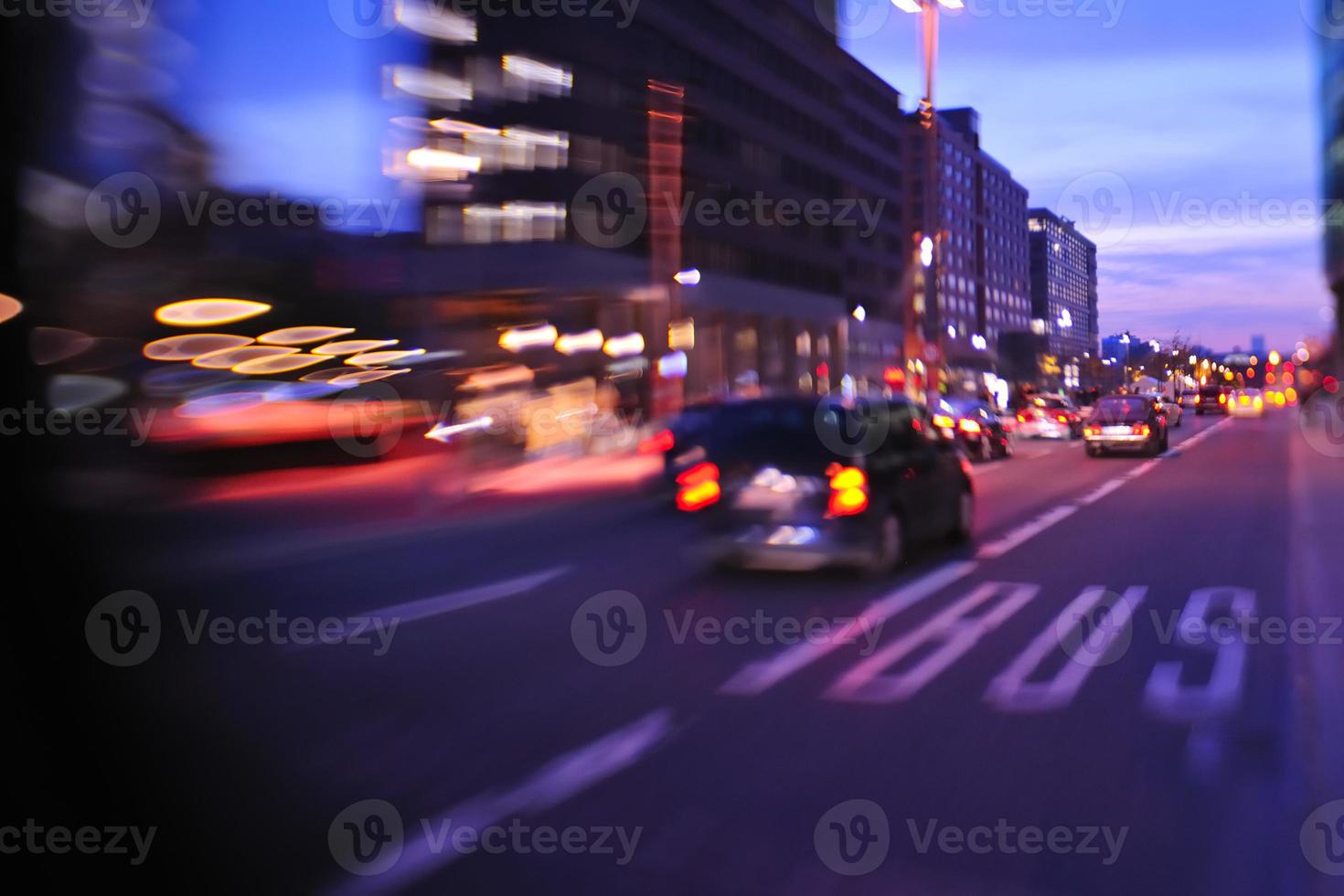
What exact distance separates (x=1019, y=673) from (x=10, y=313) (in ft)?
18.4

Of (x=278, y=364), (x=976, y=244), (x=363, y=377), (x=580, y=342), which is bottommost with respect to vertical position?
(x=363, y=377)

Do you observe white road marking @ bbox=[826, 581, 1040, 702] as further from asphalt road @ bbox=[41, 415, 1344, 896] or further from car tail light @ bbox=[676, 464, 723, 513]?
car tail light @ bbox=[676, 464, 723, 513]

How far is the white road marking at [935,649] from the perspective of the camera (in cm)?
670

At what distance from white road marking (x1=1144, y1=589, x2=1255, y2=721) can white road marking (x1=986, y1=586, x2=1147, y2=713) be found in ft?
1.25

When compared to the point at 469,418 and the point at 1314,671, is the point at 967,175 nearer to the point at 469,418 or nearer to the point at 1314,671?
the point at 469,418

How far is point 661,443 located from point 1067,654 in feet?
32.9

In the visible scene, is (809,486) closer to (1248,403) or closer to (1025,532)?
(1025,532)

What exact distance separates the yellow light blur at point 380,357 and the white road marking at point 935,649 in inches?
765

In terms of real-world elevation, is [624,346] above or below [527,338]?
above

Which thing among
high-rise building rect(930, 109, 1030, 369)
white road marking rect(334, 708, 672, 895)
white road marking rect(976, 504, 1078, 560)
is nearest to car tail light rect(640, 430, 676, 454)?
white road marking rect(976, 504, 1078, 560)

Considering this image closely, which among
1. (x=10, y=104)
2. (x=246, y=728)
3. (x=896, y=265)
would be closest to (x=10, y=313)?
(x=10, y=104)

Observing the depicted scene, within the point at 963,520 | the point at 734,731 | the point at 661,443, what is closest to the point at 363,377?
the point at 661,443

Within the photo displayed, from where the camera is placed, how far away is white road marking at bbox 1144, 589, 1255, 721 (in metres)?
6.34

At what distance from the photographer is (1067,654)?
760 cm
